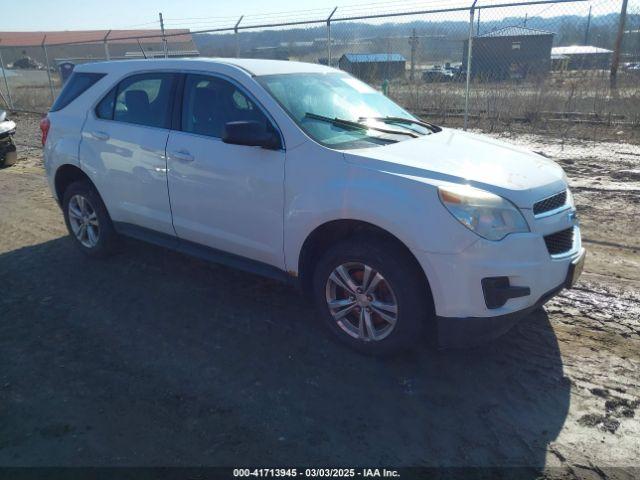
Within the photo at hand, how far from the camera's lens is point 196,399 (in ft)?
10.4

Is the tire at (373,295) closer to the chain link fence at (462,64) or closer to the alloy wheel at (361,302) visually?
the alloy wheel at (361,302)

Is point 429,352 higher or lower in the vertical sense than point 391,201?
lower

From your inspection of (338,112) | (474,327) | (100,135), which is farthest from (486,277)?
(100,135)

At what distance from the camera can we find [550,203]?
332cm

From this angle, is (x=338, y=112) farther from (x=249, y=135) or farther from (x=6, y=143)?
(x=6, y=143)

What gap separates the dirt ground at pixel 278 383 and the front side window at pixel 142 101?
1426mm

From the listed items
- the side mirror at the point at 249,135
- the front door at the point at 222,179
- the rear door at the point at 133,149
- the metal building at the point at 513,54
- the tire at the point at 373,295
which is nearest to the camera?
the tire at the point at 373,295

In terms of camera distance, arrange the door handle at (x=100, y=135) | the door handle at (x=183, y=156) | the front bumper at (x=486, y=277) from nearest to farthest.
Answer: the front bumper at (x=486, y=277), the door handle at (x=183, y=156), the door handle at (x=100, y=135)

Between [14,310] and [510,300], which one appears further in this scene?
[14,310]

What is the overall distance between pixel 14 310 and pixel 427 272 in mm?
3355

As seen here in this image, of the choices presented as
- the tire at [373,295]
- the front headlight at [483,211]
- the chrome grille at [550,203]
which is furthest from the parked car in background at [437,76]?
the front headlight at [483,211]

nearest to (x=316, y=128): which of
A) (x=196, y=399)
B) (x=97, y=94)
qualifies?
(x=196, y=399)

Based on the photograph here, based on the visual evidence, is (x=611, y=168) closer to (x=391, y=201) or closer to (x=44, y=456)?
(x=391, y=201)

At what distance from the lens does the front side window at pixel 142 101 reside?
448 centimetres
